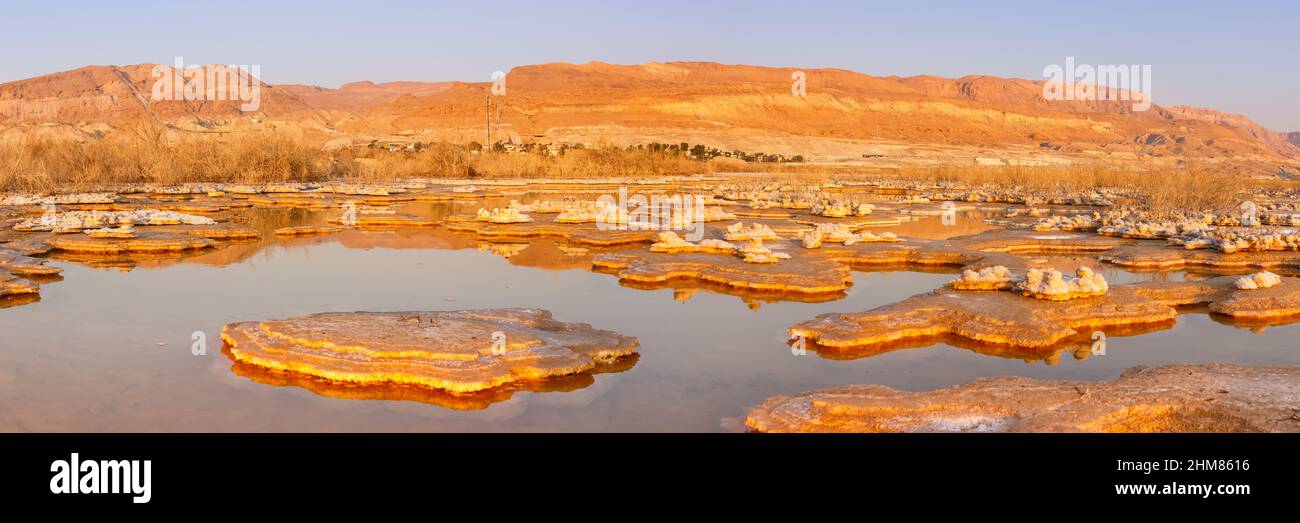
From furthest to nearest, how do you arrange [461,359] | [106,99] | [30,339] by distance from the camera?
[106,99]
[30,339]
[461,359]

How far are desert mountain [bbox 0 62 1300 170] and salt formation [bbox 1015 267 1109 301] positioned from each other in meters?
45.6

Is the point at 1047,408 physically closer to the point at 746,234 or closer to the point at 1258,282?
the point at 1258,282

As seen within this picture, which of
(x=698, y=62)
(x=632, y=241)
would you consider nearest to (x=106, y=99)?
(x=698, y=62)

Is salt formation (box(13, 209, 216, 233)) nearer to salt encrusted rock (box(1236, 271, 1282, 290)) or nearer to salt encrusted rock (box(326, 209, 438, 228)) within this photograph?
salt encrusted rock (box(326, 209, 438, 228))

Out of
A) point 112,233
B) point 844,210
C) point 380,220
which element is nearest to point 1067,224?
point 844,210

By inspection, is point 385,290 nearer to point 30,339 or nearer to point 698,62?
point 30,339

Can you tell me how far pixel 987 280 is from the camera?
29.2 feet

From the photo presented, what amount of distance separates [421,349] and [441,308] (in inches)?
96.4

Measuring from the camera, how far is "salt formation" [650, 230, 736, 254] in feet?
37.4

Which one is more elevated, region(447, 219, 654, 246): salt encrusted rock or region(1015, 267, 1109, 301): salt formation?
region(447, 219, 654, 246): salt encrusted rock

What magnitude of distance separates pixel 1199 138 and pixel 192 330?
328 ft

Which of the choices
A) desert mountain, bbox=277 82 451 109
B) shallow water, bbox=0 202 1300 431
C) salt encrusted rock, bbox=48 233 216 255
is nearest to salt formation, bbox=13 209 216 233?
salt encrusted rock, bbox=48 233 216 255

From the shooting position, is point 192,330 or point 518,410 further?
point 192,330

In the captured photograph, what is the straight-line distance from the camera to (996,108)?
93.2 metres
